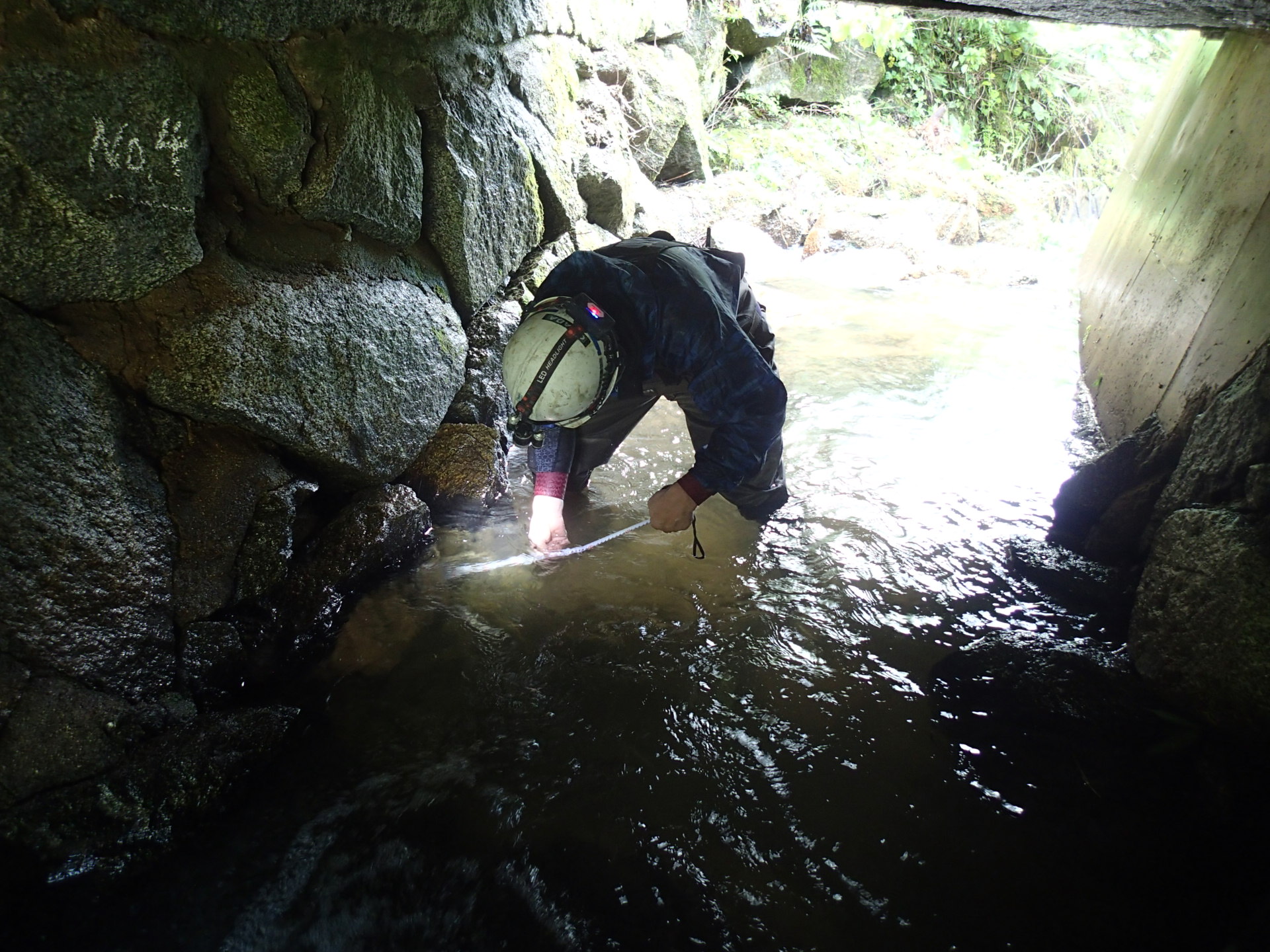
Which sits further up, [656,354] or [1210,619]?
[656,354]

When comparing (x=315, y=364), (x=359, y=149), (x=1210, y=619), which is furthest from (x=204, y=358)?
(x=1210, y=619)

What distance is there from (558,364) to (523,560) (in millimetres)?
1454

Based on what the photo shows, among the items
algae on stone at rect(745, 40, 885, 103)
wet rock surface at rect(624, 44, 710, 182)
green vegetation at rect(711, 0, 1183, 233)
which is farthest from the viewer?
algae on stone at rect(745, 40, 885, 103)

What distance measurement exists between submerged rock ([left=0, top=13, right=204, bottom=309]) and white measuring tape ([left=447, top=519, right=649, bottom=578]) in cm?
173

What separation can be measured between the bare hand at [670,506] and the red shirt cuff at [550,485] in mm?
654

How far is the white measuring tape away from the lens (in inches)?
131

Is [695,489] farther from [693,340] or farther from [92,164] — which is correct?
[92,164]

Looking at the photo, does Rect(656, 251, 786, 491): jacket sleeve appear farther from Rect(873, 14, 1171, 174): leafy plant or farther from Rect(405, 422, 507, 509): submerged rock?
Rect(873, 14, 1171, 174): leafy plant

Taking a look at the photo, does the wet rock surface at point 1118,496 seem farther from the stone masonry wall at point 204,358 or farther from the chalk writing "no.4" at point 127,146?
the chalk writing "no.4" at point 127,146

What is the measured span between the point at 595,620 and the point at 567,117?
4.22m

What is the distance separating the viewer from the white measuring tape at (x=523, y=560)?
332 cm

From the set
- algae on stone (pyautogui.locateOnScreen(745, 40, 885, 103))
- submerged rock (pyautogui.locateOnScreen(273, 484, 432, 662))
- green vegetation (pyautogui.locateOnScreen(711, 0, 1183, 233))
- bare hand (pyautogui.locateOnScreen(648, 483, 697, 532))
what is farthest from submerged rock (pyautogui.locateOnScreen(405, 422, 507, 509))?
algae on stone (pyautogui.locateOnScreen(745, 40, 885, 103))

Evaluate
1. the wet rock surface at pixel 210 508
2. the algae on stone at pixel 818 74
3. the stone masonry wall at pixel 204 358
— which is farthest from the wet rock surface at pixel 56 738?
the algae on stone at pixel 818 74

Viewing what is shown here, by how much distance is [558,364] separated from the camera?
2270 mm
